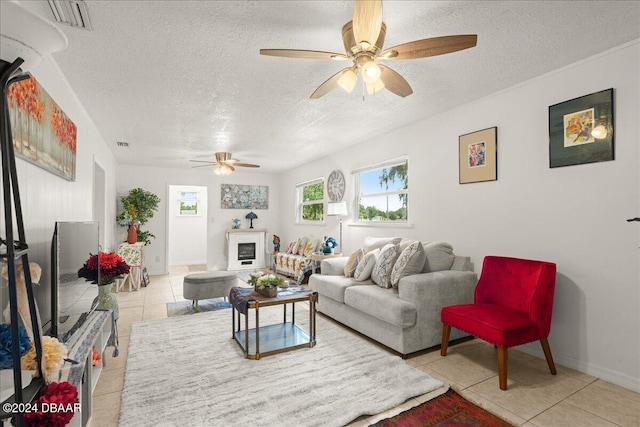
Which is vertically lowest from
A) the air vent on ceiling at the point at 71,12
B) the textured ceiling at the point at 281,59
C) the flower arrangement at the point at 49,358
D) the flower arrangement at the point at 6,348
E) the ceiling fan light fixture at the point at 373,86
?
the flower arrangement at the point at 49,358

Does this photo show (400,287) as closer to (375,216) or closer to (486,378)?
(486,378)

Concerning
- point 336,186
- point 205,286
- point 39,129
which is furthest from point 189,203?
point 39,129

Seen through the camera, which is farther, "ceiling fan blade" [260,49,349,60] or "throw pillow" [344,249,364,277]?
"throw pillow" [344,249,364,277]

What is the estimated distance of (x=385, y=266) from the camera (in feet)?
11.1

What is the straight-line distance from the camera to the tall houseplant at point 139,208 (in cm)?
614

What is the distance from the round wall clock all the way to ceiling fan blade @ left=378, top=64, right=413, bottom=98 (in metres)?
3.24

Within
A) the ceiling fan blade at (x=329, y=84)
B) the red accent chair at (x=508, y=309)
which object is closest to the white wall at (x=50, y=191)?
the ceiling fan blade at (x=329, y=84)

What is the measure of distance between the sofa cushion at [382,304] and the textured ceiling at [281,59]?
2.02 metres

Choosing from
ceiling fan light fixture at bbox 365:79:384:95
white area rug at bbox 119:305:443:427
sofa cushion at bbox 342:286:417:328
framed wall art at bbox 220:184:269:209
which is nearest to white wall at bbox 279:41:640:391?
sofa cushion at bbox 342:286:417:328

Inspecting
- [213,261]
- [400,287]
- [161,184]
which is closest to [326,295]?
[400,287]

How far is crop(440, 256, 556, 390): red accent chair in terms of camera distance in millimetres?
2266

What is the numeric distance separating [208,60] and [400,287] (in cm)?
256

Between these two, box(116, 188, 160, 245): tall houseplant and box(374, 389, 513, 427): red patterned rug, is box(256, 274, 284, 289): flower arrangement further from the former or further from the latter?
box(116, 188, 160, 245): tall houseplant

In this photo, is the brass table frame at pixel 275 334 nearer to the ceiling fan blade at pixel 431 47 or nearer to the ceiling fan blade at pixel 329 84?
the ceiling fan blade at pixel 329 84
